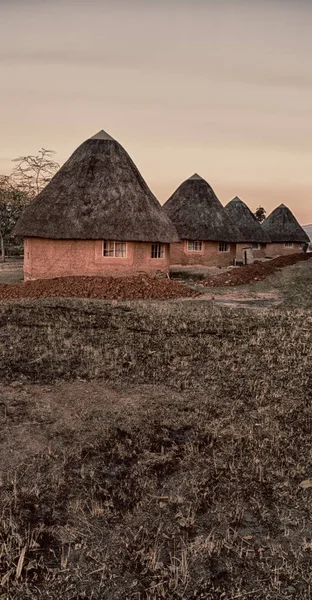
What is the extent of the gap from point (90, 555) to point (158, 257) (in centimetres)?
1989

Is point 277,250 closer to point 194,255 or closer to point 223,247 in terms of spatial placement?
point 223,247

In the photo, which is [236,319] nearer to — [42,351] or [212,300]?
[212,300]

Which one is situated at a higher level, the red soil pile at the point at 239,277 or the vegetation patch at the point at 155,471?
the red soil pile at the point at 239,277

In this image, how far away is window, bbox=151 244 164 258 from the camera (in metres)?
23.5

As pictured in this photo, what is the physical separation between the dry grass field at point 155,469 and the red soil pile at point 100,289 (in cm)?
785

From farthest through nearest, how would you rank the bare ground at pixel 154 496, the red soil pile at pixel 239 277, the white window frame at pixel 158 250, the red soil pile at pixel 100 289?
the white window frame at pixel 158 250 → the red soil pile at pixel 239 277 → the red soil pile at pixel 100 289 → the bare ground at pixel 154 496

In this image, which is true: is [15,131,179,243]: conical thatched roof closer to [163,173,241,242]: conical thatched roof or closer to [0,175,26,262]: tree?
[163,173,241,242]: conical thatched roof

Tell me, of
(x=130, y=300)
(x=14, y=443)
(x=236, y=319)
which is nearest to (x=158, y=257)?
(x=130, y=300)

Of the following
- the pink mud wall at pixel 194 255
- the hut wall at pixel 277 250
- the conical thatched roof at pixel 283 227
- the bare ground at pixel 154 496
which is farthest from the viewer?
A: the hut wall at pixel 277 250

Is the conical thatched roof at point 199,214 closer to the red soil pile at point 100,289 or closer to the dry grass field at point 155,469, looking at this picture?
the red soil pile at point 100,289

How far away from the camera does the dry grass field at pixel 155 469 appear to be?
3934 mm

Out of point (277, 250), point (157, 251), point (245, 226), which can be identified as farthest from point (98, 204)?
point (277, 250)

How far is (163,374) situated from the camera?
28.6 feet

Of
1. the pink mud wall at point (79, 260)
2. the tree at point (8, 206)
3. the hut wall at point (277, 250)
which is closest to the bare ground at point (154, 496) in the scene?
the pink mud wall at point (79, 260)
